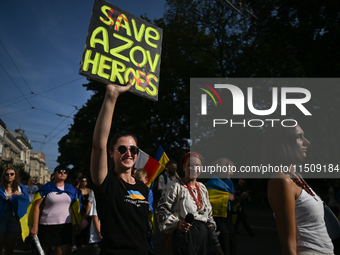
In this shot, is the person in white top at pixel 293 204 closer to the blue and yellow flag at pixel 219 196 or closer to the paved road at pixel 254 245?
the blue and yellow flag at pixel 219 196

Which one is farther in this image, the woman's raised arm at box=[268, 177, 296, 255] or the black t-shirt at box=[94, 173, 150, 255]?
the black t-shirt at box=[94, 173, 150, 255]

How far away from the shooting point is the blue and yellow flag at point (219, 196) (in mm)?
5062

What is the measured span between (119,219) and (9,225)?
4276 mm

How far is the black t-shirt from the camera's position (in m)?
2.25

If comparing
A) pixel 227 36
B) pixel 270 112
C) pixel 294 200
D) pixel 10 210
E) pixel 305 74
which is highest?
pixel 227 36

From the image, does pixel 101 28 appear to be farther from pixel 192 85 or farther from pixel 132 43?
pixel 192 85

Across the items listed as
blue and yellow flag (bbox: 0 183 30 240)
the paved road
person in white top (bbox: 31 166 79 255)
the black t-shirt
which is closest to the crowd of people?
the black t-shirt

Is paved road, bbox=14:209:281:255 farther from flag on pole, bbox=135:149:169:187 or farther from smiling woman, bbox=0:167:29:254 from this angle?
smiling woman, bbox=0:167:29:254

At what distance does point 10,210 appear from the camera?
5.70 meters

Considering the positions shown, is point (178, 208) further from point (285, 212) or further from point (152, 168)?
point (152, 168)

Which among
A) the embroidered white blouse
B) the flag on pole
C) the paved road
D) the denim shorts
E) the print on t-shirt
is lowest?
the paved road

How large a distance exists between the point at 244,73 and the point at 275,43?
2931 mm

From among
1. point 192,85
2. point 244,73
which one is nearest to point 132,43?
point 244,73

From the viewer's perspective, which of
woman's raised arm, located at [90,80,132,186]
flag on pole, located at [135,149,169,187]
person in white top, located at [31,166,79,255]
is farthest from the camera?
flag on pole, located at [135,149,169,187]
